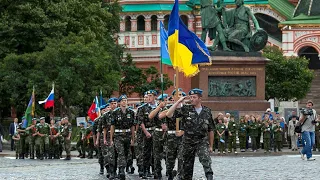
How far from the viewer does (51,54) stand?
49.5m

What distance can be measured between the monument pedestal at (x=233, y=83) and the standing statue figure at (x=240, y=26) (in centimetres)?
87

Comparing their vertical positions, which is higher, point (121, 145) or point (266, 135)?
point (266, 135)

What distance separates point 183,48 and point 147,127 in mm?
2796

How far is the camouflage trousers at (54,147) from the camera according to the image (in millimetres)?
39406

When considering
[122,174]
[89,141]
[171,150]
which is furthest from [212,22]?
[171,150]

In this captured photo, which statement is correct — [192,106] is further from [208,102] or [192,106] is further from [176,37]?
[208,102]

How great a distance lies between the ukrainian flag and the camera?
22.9m

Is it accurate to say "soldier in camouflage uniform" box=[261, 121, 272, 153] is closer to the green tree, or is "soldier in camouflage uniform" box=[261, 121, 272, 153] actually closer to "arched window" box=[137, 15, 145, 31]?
the green tree

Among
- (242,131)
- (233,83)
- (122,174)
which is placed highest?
(233,83)

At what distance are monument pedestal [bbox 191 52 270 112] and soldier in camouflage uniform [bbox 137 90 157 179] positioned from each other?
1552 centimetres

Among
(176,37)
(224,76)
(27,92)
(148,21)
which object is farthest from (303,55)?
(176,37)

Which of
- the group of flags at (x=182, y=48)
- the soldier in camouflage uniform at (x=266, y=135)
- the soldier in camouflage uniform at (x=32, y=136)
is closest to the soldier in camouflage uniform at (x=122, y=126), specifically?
the group of flags at (x=182, y=48)

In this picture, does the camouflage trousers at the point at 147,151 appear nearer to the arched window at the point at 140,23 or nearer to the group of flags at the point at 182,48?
the group of flags at the point at 182,48

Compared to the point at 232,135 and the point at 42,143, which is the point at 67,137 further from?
the point at 232,135
